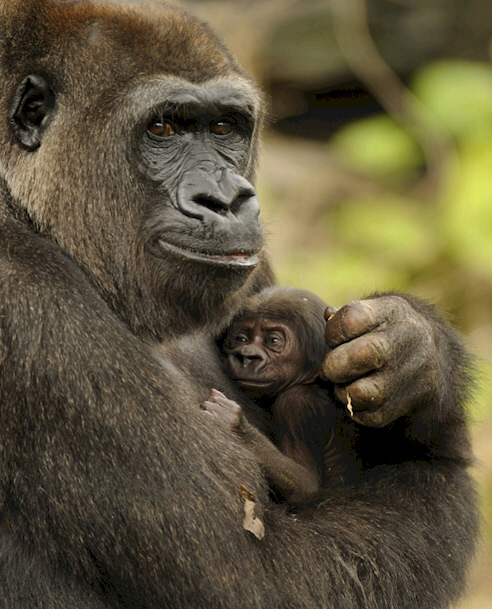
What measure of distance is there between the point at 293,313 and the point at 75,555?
1.41 m

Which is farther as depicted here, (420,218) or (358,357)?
(420,218)

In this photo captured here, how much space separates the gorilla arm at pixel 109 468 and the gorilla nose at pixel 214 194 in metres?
0.44

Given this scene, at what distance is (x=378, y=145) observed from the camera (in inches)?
369

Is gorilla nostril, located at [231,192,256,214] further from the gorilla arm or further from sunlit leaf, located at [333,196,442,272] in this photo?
sunlit leaf, located at [333,196,442,272]

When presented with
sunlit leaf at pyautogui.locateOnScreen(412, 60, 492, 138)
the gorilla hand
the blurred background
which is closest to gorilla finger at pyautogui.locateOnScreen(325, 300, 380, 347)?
the gorilla hand

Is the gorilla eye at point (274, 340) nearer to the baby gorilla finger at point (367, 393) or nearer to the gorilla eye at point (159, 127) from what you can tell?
the baby gorilla finger at point (367, 393)

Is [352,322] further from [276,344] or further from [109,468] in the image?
[109,468]

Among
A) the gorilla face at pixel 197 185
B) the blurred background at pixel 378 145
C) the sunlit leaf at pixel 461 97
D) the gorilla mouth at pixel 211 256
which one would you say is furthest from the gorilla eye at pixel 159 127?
the sunlit leaf at pixel 461 97

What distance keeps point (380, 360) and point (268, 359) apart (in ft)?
2.18

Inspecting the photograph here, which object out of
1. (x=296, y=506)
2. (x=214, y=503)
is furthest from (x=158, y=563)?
(x=296, y=506)

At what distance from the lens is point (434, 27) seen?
10.2m

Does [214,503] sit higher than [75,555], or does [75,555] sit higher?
[214,503]

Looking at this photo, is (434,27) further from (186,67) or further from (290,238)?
(186,67)

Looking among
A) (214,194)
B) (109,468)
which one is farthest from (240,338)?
(109,468)
